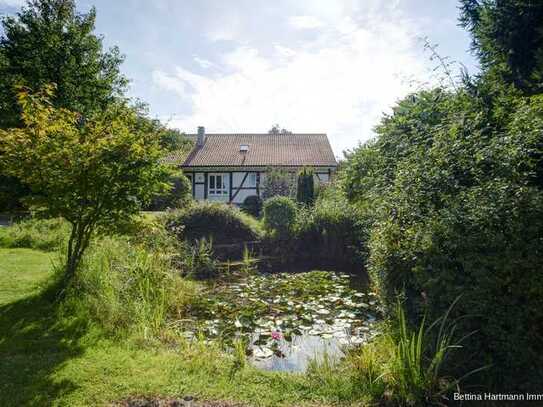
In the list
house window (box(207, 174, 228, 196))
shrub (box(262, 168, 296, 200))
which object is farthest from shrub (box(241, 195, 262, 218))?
house window (box(207, 174, 228, 196))

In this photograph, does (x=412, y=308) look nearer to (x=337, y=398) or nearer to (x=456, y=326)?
(x=456, y=326)

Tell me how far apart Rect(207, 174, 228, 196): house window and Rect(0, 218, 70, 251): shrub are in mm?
12589

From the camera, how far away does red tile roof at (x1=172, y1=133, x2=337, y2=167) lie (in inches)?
834

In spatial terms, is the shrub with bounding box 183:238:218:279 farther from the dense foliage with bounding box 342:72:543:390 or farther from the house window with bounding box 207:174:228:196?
the house window with bounding box 207:174:228:196

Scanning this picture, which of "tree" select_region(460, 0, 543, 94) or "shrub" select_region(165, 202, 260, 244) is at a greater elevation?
"tree" select_region(460, 0, 543, 94)

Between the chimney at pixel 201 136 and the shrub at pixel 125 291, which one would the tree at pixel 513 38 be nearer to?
the shrub at pixel 125 291

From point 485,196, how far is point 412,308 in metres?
1.25

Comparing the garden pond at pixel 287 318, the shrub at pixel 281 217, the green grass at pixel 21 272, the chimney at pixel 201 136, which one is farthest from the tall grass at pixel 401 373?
the chimney at pixel 201 136

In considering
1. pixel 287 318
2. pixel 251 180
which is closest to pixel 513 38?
pixel 287 318

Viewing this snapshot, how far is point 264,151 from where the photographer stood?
22.8 metres

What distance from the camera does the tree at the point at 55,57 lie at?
1538 centimetres

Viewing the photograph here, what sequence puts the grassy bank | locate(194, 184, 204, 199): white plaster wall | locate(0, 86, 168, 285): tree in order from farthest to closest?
locate(194, 184, 204, 199): white plaster wall
locate(0, 86, 168, 285): tree
the grassy bank

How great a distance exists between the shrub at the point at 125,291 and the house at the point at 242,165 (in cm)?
1454

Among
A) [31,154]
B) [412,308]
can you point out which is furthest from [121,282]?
[412,308]
